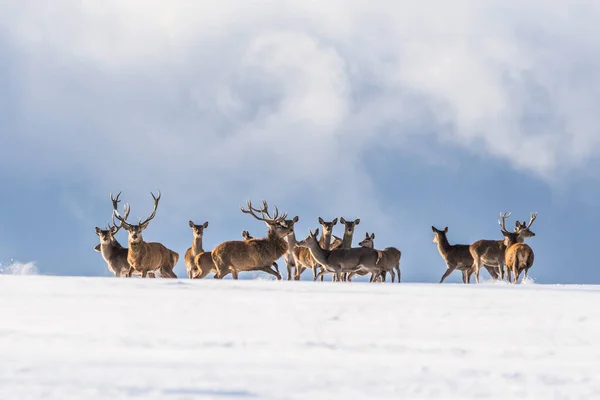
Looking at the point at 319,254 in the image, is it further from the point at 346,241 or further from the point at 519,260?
the point at 519,260

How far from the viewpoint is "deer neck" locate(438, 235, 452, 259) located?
16891 mm

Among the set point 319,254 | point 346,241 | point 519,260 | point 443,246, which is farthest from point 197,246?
point 519,260

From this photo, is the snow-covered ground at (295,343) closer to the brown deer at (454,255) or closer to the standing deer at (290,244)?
the standing deer at (290,244)

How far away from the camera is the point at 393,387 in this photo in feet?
13.6

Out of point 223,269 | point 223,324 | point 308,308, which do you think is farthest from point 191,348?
point 223,269

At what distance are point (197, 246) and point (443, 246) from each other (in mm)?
5023

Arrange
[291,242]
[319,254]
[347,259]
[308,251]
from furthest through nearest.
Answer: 1. [308,251]
2. [291,242]
3. [319,254]
4. [347,259]

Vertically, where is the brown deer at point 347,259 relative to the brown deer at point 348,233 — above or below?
below

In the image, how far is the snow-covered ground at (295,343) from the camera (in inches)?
162

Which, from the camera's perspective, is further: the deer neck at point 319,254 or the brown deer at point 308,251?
the brown deer at point 308,251

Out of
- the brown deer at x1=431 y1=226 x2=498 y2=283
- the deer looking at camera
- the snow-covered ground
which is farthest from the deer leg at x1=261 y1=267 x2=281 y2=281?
the snow-covered ground

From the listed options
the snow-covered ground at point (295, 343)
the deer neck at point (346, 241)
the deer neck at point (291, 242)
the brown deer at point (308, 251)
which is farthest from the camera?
the brown deer at point (308, 251)

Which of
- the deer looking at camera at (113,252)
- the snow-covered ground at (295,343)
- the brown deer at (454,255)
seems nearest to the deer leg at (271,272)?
the deer looking at camera at (113,252)

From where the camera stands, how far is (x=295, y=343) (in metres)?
4.66
